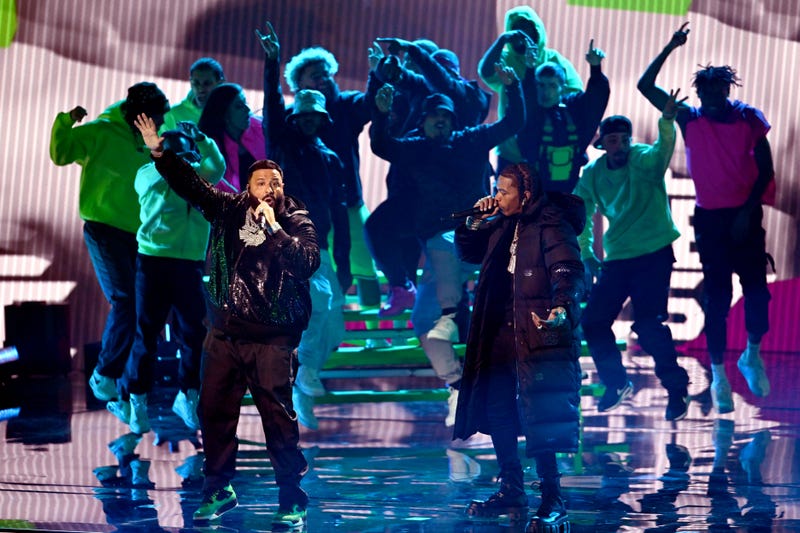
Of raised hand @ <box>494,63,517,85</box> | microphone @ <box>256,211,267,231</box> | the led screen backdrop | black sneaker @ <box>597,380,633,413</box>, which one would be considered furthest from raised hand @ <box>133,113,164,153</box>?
the led screen backdrop

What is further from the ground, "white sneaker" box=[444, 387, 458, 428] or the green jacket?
the green jacket

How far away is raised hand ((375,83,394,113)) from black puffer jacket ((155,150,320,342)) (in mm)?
1838

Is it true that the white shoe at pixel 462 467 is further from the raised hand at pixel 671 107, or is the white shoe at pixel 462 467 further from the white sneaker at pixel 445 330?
the raised hand at pixel 671 107

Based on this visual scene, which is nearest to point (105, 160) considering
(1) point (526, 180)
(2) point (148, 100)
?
(2) point (148, 100)

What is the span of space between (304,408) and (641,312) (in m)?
2.02

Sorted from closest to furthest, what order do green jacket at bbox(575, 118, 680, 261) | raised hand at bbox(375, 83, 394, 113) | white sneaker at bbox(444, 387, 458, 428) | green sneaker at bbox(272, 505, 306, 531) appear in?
green sneaker at bbox(272, 505, 306, 531) → raised hand at bbox(375, 83, 394, 113) → white sneaker at bbox(444, 387, 458, 428) → green jacket at bbox(575, 118, 680, 261)

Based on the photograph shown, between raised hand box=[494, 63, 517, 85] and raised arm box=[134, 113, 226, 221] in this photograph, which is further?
raised hand box=[494, 63, 517, 85]

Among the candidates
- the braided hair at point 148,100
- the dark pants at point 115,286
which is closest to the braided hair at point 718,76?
the braided hair at point 148,100

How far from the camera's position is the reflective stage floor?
5.29 metres

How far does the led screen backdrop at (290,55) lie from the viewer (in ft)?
28.9

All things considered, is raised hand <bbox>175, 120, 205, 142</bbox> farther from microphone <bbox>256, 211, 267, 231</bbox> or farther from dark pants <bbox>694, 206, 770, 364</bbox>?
dark pants <bbox>694, 206, 770, 364</bbox>

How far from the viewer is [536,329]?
17.0ft

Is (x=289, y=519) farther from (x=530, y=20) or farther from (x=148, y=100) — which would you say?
(x=530, y=20)

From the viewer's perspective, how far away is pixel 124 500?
18.5 feet
